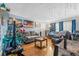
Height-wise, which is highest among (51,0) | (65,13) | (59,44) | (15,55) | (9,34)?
(51,0)

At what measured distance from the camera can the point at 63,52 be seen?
5.84 feet

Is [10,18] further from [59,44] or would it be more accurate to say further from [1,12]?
[59,44]

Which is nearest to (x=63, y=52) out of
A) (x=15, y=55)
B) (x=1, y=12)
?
(x=15, y=55)

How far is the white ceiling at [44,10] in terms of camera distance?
177 cm

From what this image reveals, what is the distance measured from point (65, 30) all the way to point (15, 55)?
79 centimetres

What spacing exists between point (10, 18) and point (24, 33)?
29cm

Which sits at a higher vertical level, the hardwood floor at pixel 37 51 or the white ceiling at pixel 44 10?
the white ceiling at pixel 44 10

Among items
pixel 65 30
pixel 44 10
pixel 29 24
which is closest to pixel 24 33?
pixel 29 24

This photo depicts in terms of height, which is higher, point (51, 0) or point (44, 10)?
point (51, 0)

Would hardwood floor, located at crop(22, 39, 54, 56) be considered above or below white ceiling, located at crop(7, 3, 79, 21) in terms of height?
below

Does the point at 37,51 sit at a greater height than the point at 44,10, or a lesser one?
lesser

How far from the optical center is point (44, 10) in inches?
70.2

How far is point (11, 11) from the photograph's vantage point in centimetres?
178

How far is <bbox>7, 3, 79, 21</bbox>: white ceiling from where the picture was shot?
5.81ft
